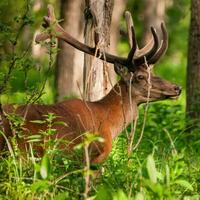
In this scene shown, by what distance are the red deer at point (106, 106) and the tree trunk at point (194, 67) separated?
1.90 metres

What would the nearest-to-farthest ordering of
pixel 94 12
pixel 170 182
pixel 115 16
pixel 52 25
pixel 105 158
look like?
pixel 170 182, pixel 52 25, pixel 105 158, pixel 94 12, pixel 115 16

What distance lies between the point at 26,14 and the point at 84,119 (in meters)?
1.34

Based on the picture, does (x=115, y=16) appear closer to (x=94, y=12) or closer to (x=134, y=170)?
(x=94, y=12)

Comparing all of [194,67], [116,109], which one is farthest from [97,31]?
[194,67]

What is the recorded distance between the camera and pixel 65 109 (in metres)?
9.86

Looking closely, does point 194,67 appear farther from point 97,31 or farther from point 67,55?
point 67,55

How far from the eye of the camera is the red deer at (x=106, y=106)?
9.37 metres

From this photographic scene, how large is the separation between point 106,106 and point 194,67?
2914 millimetres

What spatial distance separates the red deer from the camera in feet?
30.7

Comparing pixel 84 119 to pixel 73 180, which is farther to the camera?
pixel 84 119

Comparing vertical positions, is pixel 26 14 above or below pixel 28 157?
above

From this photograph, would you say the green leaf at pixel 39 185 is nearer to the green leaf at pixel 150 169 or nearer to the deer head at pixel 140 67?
the green leaf at pixel 150 169

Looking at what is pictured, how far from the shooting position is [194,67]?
42.5 ft

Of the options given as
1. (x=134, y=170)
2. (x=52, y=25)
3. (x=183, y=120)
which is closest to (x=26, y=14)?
(x=52, y=25)
